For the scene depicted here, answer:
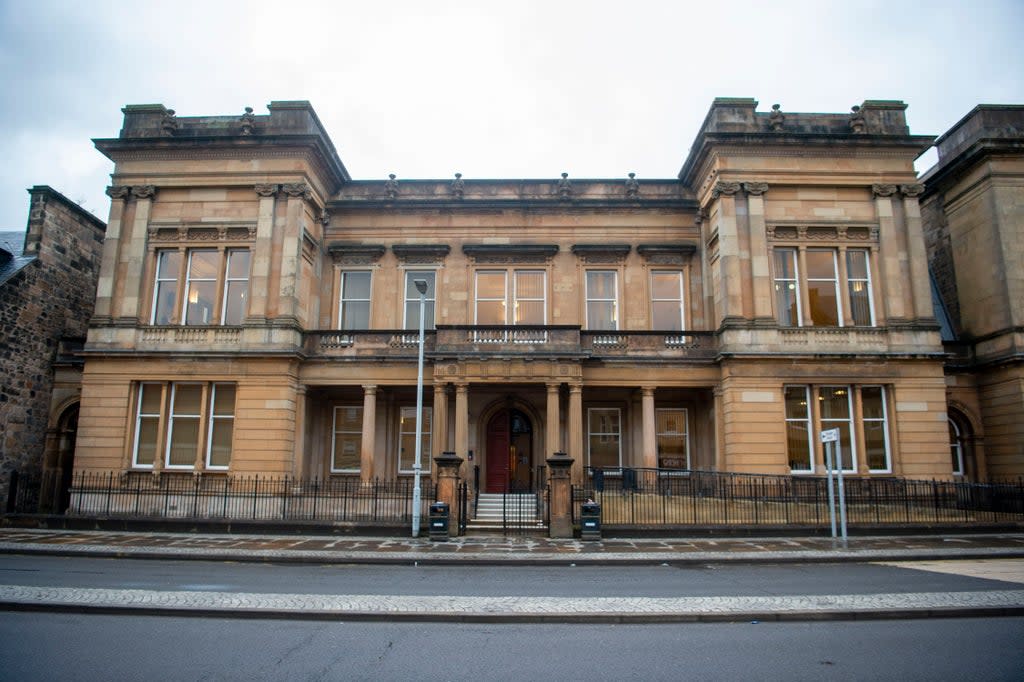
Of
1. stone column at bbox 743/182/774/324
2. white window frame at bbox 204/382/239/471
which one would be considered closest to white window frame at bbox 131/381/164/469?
white window frame at bbox 204/382/239/471

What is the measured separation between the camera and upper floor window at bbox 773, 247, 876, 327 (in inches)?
863

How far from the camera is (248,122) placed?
2219 centimetres

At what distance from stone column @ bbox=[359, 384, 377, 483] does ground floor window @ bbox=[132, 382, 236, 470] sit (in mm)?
4501

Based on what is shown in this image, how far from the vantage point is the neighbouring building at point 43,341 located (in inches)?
849

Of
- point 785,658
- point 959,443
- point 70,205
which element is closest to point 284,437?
point 70,205

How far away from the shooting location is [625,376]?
71.8 ft

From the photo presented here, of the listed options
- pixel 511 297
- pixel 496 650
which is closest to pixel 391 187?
pixel 511 297

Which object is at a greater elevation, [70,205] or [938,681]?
[70,205]

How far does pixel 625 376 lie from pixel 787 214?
325 inches

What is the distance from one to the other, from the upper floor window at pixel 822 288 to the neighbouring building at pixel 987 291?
3.79m

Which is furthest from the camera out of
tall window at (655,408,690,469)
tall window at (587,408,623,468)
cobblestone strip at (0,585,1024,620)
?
tall window at (587,408,623,468)

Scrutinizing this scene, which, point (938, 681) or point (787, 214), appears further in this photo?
point (787, 214)

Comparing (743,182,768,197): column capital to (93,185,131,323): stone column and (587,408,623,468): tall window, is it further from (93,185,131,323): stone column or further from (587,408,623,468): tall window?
(93,185,131,323): stone column

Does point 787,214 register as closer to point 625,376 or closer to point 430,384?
point 625,376
